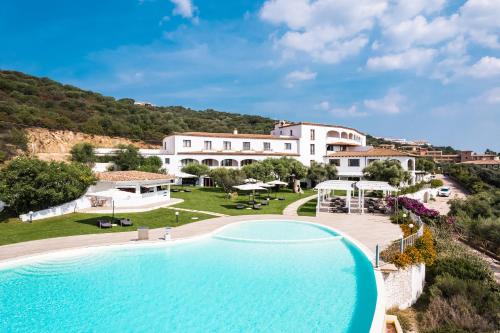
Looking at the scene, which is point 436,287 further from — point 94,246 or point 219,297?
point 94,246

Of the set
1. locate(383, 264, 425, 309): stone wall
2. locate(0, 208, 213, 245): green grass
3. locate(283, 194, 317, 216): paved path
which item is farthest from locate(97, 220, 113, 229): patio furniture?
locate(383, 264, 425, 309): stone wall

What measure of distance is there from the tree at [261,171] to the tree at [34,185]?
18.2 m

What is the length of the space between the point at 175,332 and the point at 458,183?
66.0 metres

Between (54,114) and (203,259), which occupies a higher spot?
(54,114)

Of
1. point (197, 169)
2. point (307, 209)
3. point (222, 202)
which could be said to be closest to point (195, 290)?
point (307, 209)

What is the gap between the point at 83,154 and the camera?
41812mm

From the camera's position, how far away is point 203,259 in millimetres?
13664

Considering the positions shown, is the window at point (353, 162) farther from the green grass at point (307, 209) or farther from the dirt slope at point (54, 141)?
the dirt slope at point (54, 141)

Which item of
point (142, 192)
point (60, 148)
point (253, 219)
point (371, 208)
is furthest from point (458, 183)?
point (60, 148)

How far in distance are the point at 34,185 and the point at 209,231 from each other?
1231 centimetres

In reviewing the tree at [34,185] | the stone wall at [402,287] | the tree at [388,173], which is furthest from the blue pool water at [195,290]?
the tree at [388,173]

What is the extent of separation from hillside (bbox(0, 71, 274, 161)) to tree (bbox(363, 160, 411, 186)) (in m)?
45.2

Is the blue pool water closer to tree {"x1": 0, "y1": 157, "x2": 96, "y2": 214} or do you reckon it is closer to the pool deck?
the pool deck

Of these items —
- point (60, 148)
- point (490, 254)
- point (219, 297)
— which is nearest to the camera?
point (219, 297)
